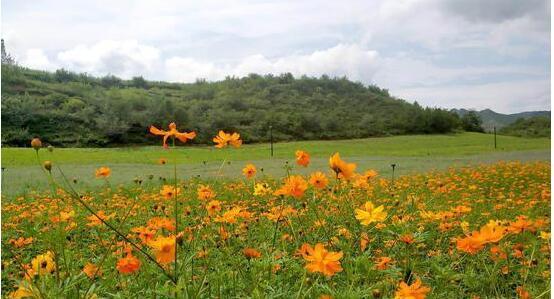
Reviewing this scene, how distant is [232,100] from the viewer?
67.8 feet

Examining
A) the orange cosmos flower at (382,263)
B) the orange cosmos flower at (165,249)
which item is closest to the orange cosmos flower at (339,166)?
the orange cosmos flower at (382,263)

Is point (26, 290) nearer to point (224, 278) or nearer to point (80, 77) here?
point (224, 278)

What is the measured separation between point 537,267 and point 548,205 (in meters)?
1.62

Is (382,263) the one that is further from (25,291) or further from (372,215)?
(25,291)

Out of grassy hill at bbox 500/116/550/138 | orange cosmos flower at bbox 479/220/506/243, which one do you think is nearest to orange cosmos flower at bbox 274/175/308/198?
orange cosmos flower at bbox 479/220/506/243

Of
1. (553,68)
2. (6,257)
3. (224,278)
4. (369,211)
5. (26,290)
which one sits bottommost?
(6,257)

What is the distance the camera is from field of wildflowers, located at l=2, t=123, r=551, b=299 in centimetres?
97

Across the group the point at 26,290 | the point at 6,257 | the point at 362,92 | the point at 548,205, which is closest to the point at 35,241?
the point at 6,257

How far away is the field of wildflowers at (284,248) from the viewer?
0.97m

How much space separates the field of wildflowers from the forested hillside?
1095 centimetres

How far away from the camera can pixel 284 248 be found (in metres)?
1.41

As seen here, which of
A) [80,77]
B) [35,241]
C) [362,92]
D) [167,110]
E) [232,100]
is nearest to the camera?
[35,241]

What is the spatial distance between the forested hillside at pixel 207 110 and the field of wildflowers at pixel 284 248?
35.9 feet

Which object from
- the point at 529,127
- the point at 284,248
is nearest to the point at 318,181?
the point at 284,248
